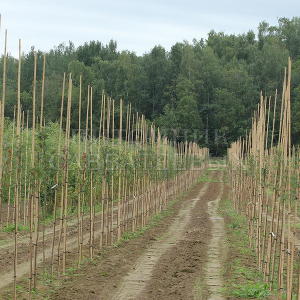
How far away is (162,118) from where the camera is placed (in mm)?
73625

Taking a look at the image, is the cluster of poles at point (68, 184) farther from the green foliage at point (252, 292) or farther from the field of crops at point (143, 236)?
the green foliage at point (252, 292)

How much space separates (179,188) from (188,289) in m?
23.9

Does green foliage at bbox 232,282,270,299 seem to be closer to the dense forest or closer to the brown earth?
the brown earth

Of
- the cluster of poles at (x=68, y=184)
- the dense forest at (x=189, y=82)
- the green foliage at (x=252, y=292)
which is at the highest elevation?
the dense forest at (x=189, y=82)

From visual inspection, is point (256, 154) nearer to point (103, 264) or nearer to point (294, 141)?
point (103, 264)

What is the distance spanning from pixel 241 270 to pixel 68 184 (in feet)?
32.0

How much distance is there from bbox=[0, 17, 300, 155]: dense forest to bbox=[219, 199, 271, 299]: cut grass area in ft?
159

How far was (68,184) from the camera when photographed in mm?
19719

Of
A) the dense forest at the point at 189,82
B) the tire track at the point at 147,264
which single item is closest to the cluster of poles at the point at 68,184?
the tire track at the point at 147,264

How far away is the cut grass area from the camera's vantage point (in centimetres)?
919

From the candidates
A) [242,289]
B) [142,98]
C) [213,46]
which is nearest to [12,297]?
[242,289]

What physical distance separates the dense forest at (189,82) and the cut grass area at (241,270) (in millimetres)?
48446

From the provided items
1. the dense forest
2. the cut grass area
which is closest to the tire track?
the cut grass area

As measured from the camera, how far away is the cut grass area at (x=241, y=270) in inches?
362
